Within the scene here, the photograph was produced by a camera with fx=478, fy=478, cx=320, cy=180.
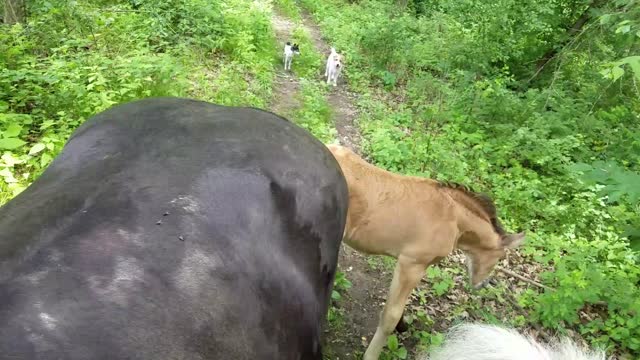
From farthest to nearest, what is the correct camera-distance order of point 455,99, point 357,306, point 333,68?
point 333,68 < point 455,99 < point 357,306

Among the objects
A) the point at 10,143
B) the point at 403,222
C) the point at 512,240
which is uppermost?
the point at 10,143

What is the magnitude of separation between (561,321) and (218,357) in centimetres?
455

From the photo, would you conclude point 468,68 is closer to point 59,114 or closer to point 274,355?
point 59,114

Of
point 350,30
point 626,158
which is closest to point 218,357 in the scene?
point 626,158

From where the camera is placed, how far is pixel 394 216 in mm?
3961

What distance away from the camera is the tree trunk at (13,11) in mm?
5492

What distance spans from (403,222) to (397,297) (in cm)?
62

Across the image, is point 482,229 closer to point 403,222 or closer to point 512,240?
point 512,240

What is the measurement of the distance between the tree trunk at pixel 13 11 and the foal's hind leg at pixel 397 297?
5.21 meters

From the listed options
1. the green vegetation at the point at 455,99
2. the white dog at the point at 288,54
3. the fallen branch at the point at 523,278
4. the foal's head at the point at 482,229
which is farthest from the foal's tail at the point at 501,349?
the white dog at the point at 288,54

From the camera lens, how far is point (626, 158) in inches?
321

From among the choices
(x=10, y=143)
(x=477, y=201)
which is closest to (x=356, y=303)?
(x=477, y=201)

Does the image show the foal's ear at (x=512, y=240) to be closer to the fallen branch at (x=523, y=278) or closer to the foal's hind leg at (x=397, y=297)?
the foal's hind leg at (x=397, y=297)

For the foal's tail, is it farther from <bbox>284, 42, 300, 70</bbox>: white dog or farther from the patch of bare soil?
<bbox>284, 42, 300, 70</bbox>: white dog
